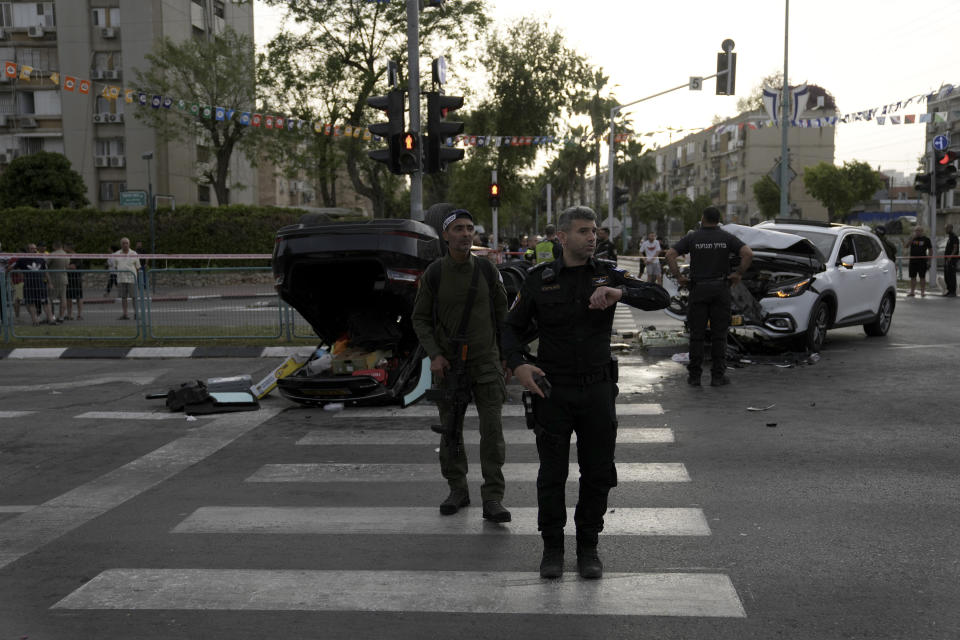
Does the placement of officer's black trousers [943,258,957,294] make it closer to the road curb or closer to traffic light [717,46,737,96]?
traffic light [717,46,737,96]

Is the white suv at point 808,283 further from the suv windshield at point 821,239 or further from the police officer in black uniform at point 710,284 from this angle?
the police officer in black uniform at point 710,284

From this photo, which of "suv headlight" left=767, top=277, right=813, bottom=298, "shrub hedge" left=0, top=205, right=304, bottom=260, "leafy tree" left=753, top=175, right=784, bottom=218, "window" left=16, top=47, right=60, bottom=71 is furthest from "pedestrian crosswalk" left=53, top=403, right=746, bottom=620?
"leafy tree" left=753, top=175, right=784, bottom=218

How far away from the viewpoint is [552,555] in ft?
14.5

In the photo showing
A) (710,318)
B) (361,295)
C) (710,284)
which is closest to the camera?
(361,295)

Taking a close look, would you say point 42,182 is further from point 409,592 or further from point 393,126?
point 409,592

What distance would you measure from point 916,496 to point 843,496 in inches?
18.3

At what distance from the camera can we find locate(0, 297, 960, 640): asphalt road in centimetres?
391

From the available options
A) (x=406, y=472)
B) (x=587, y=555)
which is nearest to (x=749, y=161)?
(x=406, y=472)

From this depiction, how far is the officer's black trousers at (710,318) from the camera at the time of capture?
32.5ft

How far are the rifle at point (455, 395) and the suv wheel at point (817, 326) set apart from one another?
762cm

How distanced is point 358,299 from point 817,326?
6.45 m

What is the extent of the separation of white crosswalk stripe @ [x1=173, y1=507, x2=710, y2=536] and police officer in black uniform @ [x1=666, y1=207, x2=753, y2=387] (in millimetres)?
4844

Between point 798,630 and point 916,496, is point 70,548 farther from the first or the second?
point 916,496

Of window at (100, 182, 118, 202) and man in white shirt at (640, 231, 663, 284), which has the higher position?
window at (100, 182, 118, 202)
